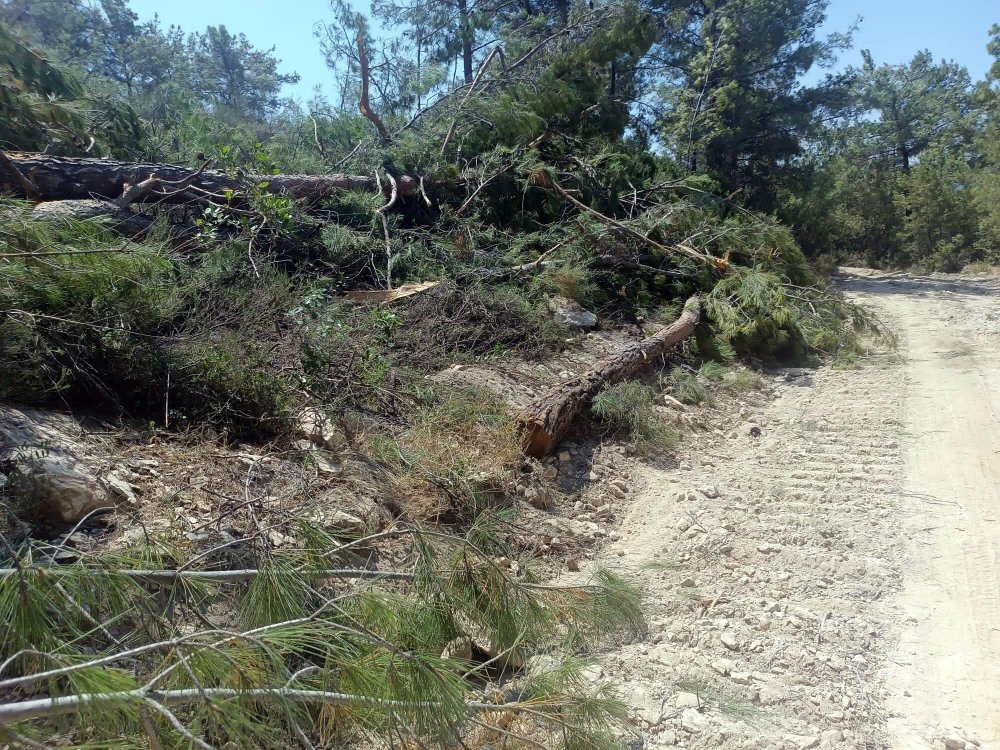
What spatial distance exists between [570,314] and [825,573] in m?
3.91

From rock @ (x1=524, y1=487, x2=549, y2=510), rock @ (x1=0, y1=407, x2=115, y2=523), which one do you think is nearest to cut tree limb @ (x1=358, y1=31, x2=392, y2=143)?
rock @ (x1=524, y1=487, x2=549, y2=510)

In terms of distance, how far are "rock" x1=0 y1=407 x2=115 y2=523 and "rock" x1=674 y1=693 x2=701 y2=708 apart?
8.09 feet

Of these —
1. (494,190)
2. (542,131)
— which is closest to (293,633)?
(494,190)

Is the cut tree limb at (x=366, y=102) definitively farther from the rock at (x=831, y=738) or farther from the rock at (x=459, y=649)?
the rock at (x=831, y=738)

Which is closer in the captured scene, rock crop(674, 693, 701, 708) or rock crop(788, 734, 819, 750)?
rock crop(788, 734, 819, 750)

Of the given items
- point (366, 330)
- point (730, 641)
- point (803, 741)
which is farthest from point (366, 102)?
point (803, 741)

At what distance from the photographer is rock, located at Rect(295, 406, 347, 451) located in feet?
13.7

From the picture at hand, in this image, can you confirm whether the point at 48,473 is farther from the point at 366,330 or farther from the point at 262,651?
the point at 366,330

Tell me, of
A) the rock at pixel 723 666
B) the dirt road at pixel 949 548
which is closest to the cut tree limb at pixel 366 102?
the dirt road at pixel 949 548

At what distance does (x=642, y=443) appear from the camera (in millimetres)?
5441

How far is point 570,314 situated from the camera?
23.8 ft

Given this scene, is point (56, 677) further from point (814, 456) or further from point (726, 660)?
point (814, 456)

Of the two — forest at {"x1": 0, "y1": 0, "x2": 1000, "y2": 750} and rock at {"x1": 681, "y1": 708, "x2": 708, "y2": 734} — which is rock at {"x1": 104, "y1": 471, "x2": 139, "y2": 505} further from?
rock at {"x1": 681, "y1": 708, "x2": 708, "y2": 734}

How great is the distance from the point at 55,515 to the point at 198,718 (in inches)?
61.1
